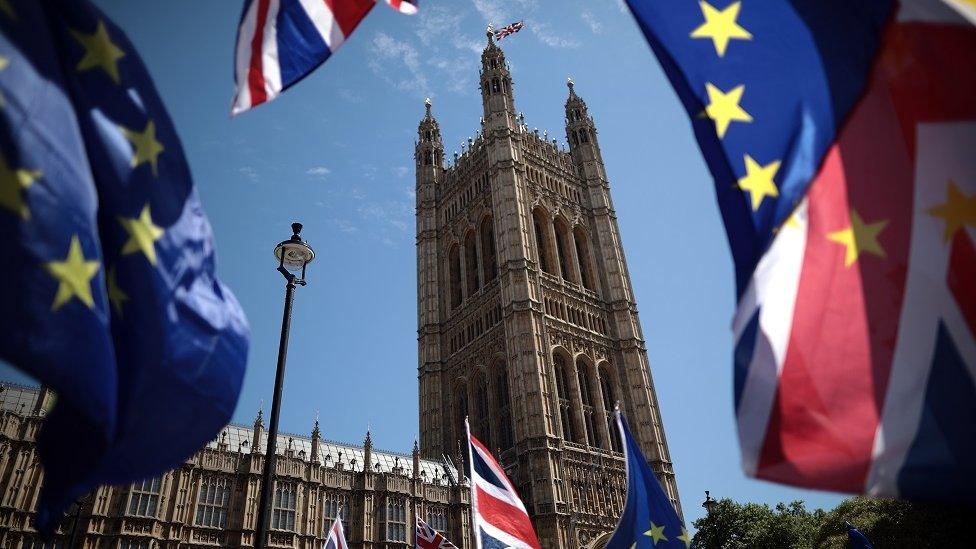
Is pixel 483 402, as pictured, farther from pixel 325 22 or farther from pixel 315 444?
pixel 325 22

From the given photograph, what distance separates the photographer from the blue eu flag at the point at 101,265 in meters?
4.18

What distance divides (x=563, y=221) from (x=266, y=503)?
49.6 m

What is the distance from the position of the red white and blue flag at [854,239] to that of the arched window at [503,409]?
40596 millimetres

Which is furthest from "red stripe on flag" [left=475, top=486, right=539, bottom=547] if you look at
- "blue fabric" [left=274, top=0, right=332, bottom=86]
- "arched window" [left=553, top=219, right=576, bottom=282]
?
"arched window" [left=553, top=219, right=576, bottom=282]

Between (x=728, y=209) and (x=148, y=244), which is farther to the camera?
(x=728, y=209)

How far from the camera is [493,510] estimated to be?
46.9ft

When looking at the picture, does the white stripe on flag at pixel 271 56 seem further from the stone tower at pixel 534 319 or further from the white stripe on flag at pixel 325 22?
the stone tower at pixel 534 319

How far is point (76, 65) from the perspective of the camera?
487 cm

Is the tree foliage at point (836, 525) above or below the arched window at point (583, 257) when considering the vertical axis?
below

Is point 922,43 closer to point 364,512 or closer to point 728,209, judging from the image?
point 728,209

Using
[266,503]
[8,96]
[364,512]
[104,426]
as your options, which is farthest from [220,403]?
[364,512]

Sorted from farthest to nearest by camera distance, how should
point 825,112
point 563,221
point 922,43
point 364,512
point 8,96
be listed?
point 563,221, point 364,512, point 825,112, point 922,43, point 8,96

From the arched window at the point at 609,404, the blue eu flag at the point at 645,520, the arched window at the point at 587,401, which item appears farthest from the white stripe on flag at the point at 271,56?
the arched window at the point at 609,404

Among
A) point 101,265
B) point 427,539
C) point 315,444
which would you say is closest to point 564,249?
point 315,444
